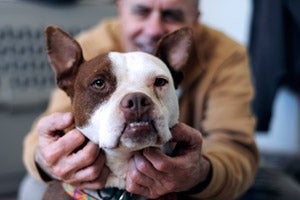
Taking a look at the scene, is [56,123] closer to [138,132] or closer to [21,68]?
[138,132]

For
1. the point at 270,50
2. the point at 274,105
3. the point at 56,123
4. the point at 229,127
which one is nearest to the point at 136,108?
the point at 56,123

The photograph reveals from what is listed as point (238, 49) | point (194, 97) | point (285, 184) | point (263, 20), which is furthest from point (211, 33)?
point (263, 20)

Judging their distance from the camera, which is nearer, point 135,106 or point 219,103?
point 135,106

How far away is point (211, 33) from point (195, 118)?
0.28 meters

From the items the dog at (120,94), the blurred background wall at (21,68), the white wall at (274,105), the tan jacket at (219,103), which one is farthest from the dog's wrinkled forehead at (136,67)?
the white wall at (274,105)

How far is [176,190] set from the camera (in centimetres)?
92

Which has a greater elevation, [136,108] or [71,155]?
[136,108]

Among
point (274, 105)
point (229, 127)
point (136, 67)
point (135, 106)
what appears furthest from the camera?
point (274, 105)

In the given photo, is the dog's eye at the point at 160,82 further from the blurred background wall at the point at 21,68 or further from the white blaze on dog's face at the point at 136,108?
the blurred background wall at the point at 21,68

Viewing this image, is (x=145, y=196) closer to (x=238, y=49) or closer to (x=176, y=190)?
(x=176, y=190)

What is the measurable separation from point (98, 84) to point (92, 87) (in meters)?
0.01

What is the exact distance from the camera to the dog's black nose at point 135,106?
75 centimetres

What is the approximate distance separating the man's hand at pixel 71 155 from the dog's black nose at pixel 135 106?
5.2 inches

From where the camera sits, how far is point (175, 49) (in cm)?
96
